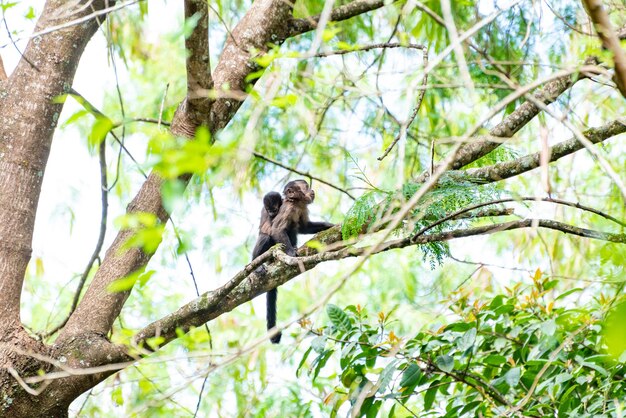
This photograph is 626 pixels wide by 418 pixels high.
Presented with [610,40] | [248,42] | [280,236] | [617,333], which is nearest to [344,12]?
[248,42]

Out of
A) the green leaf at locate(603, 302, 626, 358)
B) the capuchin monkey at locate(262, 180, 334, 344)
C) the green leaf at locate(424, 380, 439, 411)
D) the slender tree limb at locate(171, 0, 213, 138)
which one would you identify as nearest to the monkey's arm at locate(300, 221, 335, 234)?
the capuchin monkey at locate(262, 180, 334, 344)

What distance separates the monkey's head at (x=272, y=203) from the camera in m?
4.94

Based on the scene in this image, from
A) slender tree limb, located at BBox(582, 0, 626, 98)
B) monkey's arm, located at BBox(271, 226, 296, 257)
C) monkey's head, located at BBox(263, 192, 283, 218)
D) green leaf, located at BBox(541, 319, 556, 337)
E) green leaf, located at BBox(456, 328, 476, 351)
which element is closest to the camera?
slender tree limb, located at BBox(582, 0, 626, 98)

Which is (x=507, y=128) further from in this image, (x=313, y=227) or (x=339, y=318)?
(x=313, y=227)

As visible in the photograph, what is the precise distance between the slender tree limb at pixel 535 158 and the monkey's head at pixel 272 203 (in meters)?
2.17

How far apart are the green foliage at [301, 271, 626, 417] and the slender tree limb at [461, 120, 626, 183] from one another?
0.41 metres

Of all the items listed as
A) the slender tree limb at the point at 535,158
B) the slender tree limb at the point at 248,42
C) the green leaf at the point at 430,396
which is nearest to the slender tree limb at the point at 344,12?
the slender tree limb at the point at 248,42

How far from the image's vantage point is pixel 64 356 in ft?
9.15

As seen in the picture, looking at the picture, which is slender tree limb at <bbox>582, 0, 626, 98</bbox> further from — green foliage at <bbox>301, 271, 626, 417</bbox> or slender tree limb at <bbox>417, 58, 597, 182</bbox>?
slender tree limb at <bbox>417, 58, 597, 182</bbox>

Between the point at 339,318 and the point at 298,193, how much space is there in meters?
2.22

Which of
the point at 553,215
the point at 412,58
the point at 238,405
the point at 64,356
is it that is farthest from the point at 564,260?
the point at 64,356

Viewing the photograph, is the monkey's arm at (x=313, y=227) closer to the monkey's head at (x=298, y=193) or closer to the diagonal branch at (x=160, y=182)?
the monkey's head at (x=298, y=193)

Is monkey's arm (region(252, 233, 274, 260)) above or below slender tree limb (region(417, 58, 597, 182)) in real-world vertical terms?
below

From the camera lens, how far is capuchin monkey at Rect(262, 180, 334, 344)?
4711 millimetres
